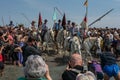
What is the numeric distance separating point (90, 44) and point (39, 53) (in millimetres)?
13645

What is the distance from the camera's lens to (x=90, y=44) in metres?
24.5

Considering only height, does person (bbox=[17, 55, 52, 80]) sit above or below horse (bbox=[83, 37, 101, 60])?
below

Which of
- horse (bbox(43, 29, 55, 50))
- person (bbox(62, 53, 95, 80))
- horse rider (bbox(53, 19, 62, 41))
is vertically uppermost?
horse rider (bbox(53, 19, 62, 41))

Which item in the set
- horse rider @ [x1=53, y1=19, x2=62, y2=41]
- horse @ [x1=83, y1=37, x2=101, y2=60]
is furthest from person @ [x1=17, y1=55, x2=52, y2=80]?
horse rider @ [x1=53, y1=19, x2=62, y2=41]

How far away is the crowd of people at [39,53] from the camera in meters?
6.41

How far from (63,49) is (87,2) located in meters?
5.05

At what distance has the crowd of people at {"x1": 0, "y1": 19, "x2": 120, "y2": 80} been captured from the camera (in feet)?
21.0

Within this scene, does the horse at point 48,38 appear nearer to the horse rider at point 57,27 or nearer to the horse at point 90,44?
the horse rider at point 57,27

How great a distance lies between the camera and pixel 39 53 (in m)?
11.0

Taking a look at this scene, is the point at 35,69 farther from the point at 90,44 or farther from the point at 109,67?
the point at 90,44

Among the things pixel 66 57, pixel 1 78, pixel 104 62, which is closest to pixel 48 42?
pixel 66 57

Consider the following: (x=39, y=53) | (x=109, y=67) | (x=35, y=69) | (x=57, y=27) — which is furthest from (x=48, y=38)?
(x=35, y=69)

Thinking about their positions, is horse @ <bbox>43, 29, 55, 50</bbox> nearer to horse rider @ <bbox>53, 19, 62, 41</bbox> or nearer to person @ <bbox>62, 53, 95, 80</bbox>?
horse rider @ <bbox>53, 19, 62, 41</bbox>

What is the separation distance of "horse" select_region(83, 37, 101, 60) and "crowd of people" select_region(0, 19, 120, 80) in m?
0.41
